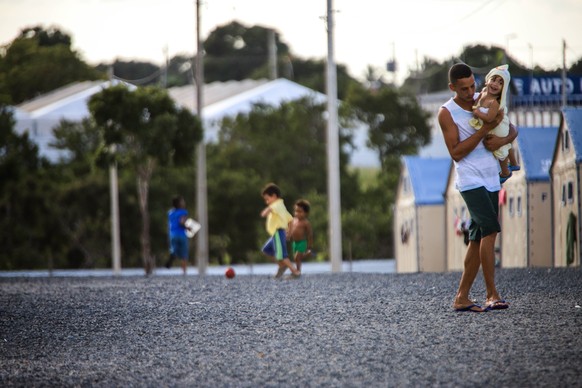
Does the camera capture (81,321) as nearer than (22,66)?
Yes

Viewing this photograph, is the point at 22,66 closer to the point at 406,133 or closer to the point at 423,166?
the point at 406,133

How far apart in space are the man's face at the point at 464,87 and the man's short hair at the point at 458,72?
0.03 metres

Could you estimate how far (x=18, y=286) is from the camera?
1938 centimetres

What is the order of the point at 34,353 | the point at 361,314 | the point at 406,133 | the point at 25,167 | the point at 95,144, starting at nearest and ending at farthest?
the point at 34,353 → the point at 361,314 → the point at 25,167 → the point at 95,144 → the point at 406,133

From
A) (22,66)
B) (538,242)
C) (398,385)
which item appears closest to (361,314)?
(398,385)

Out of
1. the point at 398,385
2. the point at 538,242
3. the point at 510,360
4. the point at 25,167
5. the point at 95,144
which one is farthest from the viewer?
the point at 95,144

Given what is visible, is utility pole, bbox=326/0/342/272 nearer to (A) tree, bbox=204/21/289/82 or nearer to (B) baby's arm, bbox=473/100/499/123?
(B) baby's arm, bbox=473/100/499/123

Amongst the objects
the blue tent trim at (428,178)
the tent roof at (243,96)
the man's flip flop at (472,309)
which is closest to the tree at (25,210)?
the blue tent trim at (428,178)

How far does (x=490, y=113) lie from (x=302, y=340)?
2.53 meters

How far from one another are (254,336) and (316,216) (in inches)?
1658

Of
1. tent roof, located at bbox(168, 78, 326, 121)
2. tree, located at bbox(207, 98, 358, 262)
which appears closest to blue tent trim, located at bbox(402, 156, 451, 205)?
tree, located at bbox(207, 98, 358, 262)

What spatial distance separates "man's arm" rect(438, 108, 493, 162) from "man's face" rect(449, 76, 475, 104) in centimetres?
22

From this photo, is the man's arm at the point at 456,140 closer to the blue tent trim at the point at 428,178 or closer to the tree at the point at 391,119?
the blue tent trim at the point at 428,178

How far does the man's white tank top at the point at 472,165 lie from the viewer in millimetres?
10000
